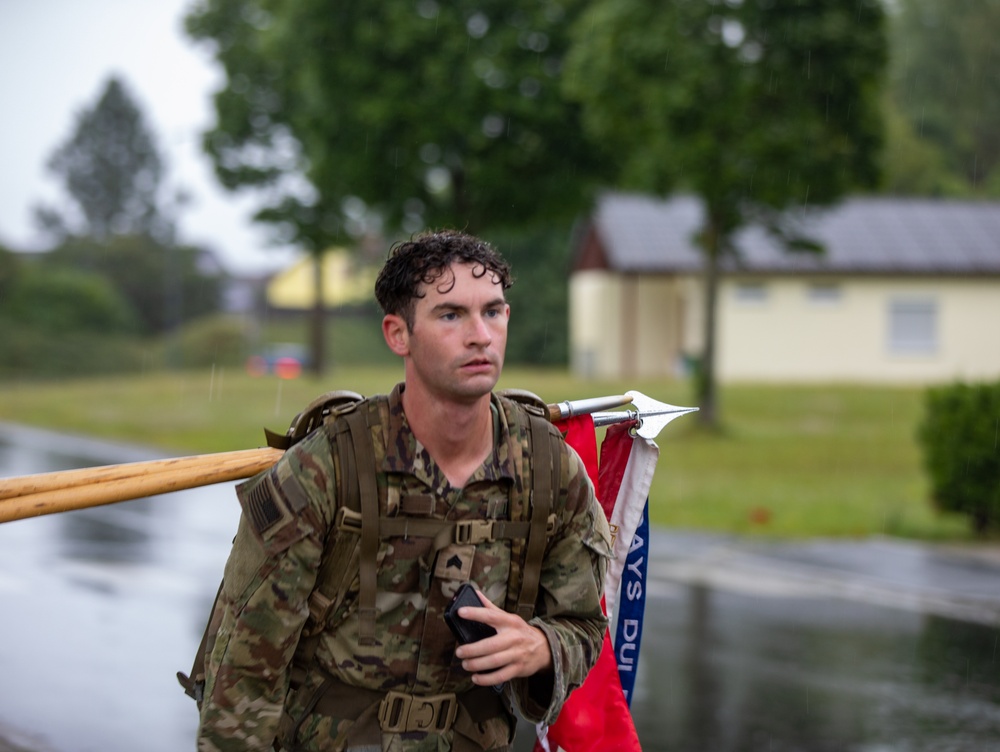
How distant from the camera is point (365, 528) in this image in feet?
8.29

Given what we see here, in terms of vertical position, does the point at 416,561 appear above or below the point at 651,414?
below

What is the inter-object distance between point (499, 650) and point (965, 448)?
10046 mm

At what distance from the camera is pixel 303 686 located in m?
2.67

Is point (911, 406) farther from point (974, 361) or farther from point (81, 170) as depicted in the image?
point (81, 170)

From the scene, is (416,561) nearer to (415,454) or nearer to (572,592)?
(415,454)

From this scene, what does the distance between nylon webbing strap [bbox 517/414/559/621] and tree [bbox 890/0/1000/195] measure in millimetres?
68006

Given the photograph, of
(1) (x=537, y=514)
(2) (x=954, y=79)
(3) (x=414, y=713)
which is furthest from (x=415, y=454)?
(2) (x=954, y=79)

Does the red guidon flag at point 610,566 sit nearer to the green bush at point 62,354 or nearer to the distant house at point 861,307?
the distant house at point 861,307

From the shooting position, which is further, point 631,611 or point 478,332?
point 631,611

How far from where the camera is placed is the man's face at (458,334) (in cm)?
256

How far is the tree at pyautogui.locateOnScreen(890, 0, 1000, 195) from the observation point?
66.7 m

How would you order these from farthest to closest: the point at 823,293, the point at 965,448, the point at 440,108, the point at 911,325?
the point at 911,325
the point at 823,293
the point at 440,108
the point at 965,448

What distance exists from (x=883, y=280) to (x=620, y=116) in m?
22.0

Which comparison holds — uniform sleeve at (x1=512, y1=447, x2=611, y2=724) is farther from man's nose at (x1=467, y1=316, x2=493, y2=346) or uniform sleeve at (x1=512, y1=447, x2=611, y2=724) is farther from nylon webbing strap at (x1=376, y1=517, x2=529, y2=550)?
man's nose at (x1=467, y1=316, x2=493, y2=346)
